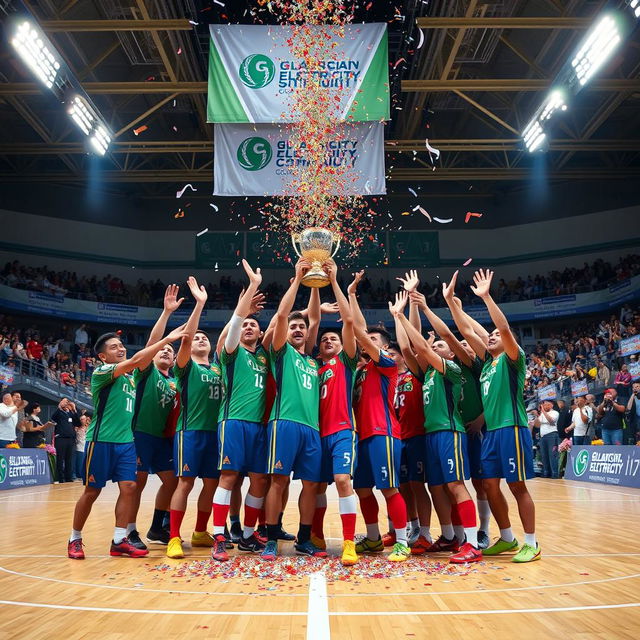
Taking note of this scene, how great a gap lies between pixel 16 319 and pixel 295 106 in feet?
67.3

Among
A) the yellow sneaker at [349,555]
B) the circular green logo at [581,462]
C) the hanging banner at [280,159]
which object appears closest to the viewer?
the yellow sneaker at [349,555]

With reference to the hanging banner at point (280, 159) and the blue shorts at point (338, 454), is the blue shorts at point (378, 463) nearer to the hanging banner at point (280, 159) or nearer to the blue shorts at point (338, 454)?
the blue shorts at point (338, 454)

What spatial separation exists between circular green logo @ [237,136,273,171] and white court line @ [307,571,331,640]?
11517 mm

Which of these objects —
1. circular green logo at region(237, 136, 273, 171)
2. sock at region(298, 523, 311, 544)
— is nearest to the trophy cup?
sock at region(298, 523, 311, 544)

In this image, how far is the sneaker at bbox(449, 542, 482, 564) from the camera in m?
5.29

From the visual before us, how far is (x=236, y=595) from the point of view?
421cm

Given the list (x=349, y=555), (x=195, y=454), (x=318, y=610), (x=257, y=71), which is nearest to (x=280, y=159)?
(x=257, y=71)

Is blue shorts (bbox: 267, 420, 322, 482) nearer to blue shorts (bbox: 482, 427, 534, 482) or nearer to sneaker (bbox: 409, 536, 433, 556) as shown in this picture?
sneaker (bbox: 409, 536, 433, 556)

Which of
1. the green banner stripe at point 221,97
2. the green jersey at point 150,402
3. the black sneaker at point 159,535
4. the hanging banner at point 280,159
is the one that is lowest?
the black sneaker at point 159,535

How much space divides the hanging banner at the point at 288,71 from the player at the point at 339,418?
8812mm

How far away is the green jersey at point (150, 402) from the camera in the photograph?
642 cm

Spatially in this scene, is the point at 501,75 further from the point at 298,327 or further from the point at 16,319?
the point at 16,319

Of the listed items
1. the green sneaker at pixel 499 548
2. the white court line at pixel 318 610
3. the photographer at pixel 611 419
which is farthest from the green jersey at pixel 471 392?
the photographer at pixel 611 419

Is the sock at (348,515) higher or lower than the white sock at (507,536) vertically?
higher
